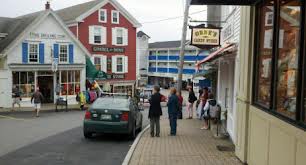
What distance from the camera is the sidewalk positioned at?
9328 mm

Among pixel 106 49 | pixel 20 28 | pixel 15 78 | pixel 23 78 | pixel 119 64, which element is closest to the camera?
pixel 15 78

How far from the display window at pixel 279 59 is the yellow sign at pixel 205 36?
9.19 meters

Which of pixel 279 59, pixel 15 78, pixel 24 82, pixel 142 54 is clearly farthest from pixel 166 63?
pixel 279 59

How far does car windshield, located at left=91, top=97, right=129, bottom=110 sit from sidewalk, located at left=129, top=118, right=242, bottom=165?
1.24 meters

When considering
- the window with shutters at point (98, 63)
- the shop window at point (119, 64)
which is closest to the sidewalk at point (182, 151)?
the window with shutters at point (98, 63)

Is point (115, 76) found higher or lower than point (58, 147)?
higher

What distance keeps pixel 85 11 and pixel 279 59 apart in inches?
1408

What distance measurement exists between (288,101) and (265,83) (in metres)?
1.54

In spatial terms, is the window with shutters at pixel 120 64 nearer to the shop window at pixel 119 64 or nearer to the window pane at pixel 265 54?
the shop window at pixel 119 64

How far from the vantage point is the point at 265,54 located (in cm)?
734

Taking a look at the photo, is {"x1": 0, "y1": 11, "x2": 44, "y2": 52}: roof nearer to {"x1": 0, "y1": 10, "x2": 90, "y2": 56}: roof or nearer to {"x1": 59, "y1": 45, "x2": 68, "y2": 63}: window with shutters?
{"x1": 0, "y1": 10, "x2": 90, "y2": 56}: roof

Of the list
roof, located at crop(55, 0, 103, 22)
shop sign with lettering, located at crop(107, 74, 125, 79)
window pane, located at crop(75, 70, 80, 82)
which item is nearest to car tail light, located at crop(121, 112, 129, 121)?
window pane, located at crop(75, 70, 80, 82)

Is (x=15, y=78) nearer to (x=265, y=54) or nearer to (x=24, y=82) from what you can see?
(x=24, y=82)

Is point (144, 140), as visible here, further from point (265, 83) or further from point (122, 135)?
point (265, 83)
